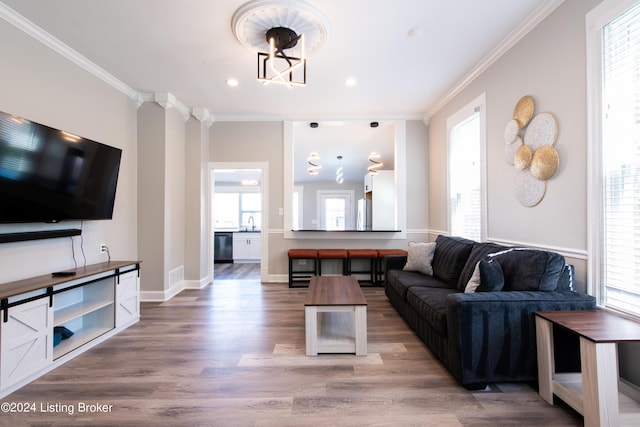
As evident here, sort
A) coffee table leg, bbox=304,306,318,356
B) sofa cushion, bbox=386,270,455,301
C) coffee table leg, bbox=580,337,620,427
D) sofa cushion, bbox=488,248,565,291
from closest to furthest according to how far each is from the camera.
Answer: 1. coffee table leg, bbox=580,337,620,427
2. sofa cushion, bbox=488,248,565,291
3. coffee table leg, bbox=304,306,318,356
4. sofa cushion, bbox=386,270,455,301

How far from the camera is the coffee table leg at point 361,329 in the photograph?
92.0 inches

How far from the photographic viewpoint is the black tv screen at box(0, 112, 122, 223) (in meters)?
2.10

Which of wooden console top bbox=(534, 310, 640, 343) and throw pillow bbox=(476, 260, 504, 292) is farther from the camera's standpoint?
throw pillow bbox=(476, 260, 504, 292)

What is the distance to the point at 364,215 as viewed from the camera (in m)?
8.19

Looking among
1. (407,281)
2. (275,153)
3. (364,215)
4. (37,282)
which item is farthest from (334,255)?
(364,215)

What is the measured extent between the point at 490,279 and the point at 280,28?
9.08 ft

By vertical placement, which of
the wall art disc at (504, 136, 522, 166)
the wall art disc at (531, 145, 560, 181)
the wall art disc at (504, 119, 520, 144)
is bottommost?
the wall art disc at (531, 145, 560, 181)

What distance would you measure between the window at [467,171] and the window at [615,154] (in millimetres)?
1291

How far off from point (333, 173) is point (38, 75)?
6.94 m

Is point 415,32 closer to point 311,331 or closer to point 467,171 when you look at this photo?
point 467,171

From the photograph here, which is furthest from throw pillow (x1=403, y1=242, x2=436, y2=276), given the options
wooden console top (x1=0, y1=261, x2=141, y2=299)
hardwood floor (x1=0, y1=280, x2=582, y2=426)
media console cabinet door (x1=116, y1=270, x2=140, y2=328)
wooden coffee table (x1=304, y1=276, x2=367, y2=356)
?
wooden console top (x1=0, y1=261, x2=141, y2=299)

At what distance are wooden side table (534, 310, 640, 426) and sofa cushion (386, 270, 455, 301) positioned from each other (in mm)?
1110

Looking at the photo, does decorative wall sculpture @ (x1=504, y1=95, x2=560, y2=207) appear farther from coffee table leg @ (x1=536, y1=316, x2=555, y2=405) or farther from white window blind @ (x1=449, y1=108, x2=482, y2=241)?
coffee table leg @ (x1=536, y1=316, x2=555, y2=405)

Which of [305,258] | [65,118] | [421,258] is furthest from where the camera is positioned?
[305,258]
